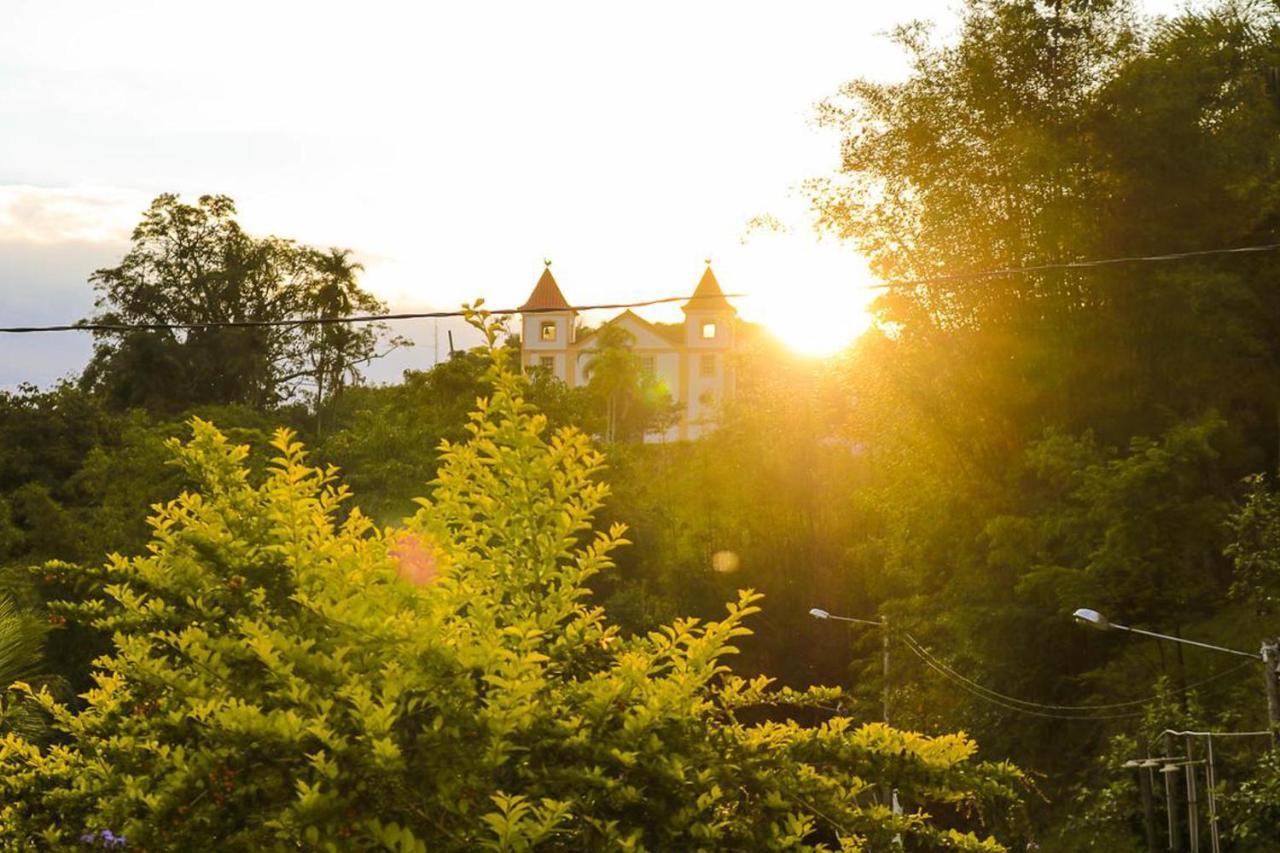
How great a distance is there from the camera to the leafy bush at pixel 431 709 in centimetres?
568

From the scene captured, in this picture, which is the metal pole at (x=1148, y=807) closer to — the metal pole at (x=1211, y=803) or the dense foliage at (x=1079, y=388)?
the dense foliage at (x=1079, y=388)

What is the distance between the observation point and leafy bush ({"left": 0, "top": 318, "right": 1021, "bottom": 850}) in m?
5.68

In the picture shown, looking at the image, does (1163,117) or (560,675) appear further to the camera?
(1163,117)

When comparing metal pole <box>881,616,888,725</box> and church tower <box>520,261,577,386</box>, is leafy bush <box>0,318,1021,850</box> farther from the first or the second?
church tower <box>520,261,577,386</box>

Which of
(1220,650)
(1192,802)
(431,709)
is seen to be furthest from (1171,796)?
(431,709)

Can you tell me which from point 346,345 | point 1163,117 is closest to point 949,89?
point 1163,117

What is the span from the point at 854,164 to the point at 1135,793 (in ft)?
36.0

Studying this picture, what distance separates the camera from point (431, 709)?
5953 millimetres

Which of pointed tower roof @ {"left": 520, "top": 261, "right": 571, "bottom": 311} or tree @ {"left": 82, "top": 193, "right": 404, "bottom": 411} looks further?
pointed tower roof @ {"left": 520, "top": 261, "right": 571, "bottom": 311}

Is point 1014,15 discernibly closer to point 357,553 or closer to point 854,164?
point 854,164

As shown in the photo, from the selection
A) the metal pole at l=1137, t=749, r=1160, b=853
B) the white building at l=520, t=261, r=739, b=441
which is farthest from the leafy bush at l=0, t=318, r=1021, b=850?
the white building at l=520, t=261, r=739, b=441

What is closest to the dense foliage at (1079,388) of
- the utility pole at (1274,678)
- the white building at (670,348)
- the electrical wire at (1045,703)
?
the electrical wire at (1045,703)

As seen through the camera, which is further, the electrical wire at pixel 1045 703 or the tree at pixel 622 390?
the tree at pixel 622 390

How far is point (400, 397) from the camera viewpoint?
5538 cm
